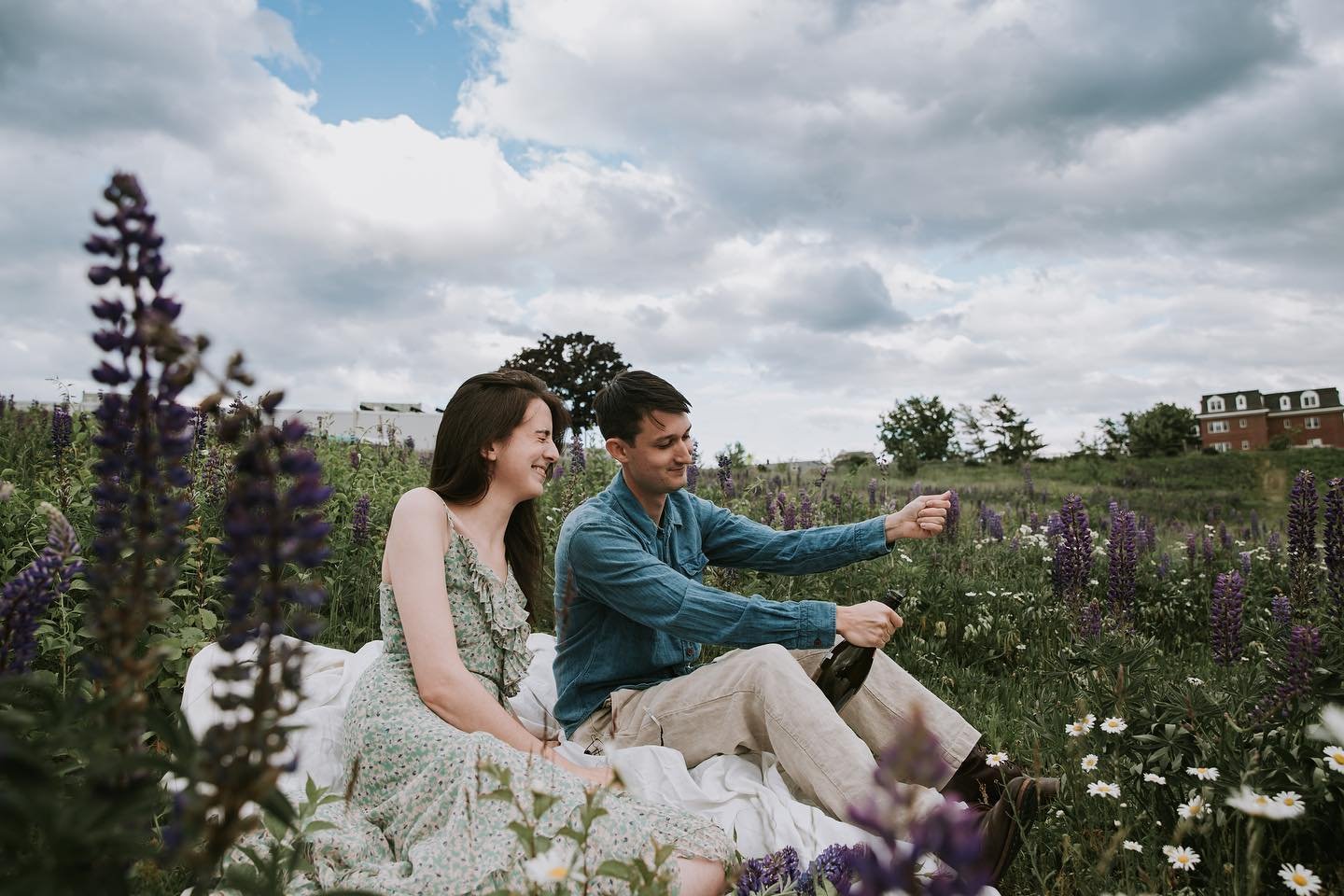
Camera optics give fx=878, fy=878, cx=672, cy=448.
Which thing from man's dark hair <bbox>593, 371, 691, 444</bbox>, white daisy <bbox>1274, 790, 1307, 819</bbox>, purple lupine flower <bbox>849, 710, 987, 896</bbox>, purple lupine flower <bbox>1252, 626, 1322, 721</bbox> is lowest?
white daisy <bbox>1274, 790, 1307, 819</bbox>

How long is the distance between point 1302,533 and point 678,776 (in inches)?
147

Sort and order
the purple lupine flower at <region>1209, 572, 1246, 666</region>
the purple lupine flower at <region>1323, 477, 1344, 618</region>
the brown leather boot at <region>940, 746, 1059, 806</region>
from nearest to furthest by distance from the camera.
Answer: the brown leather boot at <region>940, 746, 1059, 806</region>
the purple lupine flower at <region>1323, 477, 1344, 618</region>
the purple lupine flower at <region>1209, 572, 1246, 666</region>

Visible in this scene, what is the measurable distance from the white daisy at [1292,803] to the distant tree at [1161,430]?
31.9 meters

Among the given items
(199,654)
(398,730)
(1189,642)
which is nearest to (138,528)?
(398,730)

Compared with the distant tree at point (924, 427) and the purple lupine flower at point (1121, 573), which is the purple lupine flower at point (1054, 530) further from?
the distant tree at point (924, 427)

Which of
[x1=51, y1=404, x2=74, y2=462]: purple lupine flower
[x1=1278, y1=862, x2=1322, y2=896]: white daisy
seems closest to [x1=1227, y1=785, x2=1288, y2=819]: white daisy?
[x1=1278, y1=862, x2=1322, y2=896]: white daisy

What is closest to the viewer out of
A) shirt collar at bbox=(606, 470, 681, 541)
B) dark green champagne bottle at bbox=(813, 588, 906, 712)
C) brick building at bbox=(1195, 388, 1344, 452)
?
dark green champagne bottle at bbox=(813, 588, 906, 712)

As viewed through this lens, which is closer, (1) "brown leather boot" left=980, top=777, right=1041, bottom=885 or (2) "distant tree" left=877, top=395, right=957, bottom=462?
(1) "brown leather boot" left=980, top=777, right=1041, bottom=885

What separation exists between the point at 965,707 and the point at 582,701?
2073mm

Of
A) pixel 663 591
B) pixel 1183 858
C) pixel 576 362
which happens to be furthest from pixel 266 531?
pixel 576 362

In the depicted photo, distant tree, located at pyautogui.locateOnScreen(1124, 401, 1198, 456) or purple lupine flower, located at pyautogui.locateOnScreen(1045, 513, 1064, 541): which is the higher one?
distant tree, located at pyautogui.locateOnScreen(1124, 401, 1198, 456)

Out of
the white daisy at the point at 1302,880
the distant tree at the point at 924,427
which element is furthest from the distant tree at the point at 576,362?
the white daisy at the point at 1302,880

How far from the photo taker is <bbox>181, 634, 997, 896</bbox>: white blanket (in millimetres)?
3037

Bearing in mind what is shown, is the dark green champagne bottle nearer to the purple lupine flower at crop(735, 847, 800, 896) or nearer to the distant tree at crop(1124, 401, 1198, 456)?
the purple lupine flower at crop(735, 847, 800, 896)
